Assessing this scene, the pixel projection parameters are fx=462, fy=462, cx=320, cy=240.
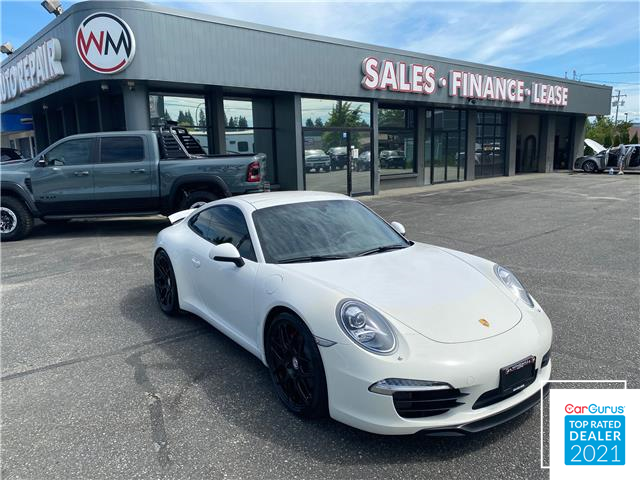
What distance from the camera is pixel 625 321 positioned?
4.54 metres

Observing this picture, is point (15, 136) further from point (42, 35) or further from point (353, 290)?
point (353, 290)

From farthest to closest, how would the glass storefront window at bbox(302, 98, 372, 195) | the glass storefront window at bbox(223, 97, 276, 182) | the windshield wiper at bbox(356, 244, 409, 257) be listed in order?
the glass storefront window at bbox(302, 98, 372, 195), the glass storefront window at bbox(223, 97, 276, 182), the windshield wiper at bbox(356, 244, 409, 257)

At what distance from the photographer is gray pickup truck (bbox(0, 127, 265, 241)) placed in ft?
30.4

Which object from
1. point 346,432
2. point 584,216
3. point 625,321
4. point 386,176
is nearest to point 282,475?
point 346,432

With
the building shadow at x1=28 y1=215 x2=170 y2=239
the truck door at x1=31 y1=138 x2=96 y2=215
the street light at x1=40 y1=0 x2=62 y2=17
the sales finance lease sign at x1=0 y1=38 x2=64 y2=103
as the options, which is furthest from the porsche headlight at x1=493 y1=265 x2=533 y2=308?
the street light at x1=40 y1=0 x2=62 y2=17

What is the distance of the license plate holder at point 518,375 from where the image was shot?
8.43ft

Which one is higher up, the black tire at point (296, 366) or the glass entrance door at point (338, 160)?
the glass entrance door at point (338, 160)

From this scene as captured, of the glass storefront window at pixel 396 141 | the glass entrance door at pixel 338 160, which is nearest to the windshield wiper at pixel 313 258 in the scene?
the glass entrance door at pixel 338 160

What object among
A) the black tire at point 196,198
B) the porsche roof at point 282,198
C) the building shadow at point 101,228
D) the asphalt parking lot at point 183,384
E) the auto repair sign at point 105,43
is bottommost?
the asphalt parking lot at point 183,384

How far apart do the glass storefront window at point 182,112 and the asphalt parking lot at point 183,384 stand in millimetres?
6696

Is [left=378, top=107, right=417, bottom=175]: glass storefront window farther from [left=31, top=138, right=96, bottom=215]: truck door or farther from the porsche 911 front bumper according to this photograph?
the porsche 911 front bumper

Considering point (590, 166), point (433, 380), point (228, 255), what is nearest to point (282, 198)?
point (228, 255)

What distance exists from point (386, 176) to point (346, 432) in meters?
17.2

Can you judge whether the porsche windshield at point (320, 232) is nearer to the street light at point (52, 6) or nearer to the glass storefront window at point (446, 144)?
the street light at point (52, 6)
